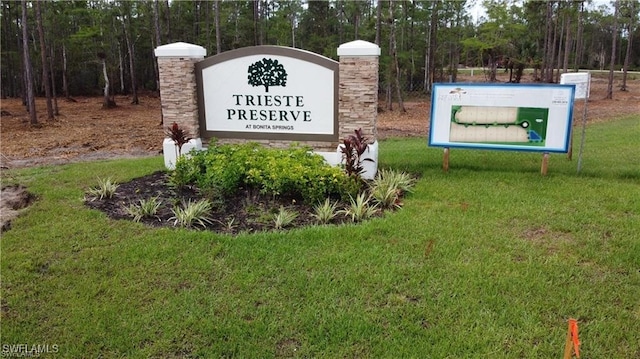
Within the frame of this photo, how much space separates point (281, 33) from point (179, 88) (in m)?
21.5

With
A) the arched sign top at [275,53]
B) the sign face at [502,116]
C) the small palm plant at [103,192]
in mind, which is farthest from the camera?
the arched sign top at [275,53]

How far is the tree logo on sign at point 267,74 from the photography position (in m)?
7.11

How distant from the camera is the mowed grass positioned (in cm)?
328

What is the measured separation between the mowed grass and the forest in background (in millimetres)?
19494

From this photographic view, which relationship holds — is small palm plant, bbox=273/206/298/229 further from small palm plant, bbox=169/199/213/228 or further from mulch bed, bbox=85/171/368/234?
small palm plant, bbox=169/199/213/228

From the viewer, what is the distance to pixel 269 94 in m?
7.24

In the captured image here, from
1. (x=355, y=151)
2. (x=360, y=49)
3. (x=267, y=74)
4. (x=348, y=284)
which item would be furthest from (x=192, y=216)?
(x=360, y=49)

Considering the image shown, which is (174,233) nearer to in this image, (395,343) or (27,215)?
(27,215)

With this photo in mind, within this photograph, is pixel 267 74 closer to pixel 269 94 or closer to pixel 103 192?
pixel 269 94

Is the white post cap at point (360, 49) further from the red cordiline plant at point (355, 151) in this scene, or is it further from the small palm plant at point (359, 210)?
the small palm plant at point (359, 210)

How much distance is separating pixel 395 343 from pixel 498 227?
2.34 m

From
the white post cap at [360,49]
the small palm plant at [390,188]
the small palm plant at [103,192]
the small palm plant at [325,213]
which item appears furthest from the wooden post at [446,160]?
the small palm plant at [103,192]

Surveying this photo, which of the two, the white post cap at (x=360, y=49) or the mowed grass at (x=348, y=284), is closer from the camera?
the mowed grass at (x=348, y=284)

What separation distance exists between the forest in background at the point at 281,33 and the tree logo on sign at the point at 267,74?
56.3 ft
